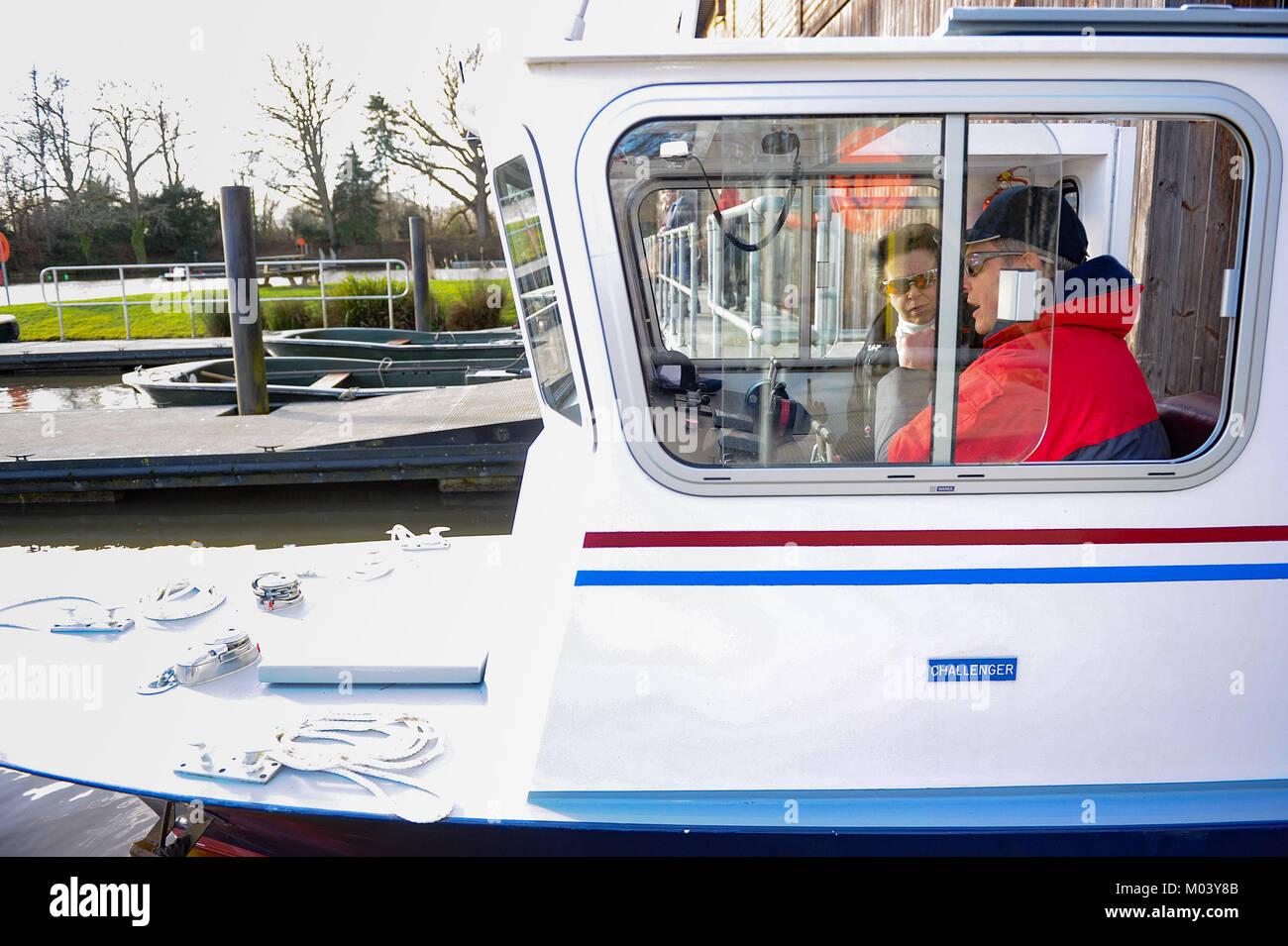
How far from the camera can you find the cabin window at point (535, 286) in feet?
7.13

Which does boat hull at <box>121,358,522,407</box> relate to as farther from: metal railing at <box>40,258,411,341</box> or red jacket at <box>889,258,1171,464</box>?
red jacket at <box>889,258,1171,464</box>

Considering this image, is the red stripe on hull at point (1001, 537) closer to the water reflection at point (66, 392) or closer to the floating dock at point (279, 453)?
the floating dock at point (279, 453)

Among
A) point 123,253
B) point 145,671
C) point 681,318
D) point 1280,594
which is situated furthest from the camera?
point 123,253

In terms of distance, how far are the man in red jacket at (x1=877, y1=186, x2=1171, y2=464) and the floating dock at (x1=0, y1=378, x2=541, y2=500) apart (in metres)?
5.76

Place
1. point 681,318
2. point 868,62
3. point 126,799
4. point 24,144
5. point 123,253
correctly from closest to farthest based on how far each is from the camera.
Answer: point 868,62, point 681,318, point 126,799, point 24,144, point 123,253

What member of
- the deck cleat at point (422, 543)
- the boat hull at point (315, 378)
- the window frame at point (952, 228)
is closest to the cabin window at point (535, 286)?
the window frame at point (952, 228)

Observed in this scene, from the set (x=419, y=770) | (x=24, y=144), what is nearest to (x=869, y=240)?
(x=419, y=770)

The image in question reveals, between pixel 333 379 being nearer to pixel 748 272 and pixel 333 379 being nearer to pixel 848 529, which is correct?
pixel 748 272

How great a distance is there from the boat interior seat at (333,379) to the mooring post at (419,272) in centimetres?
Answer: 330

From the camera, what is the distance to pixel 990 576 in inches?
80.9

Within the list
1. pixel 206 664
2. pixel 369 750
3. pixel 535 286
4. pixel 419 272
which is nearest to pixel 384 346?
pixel 419 272
